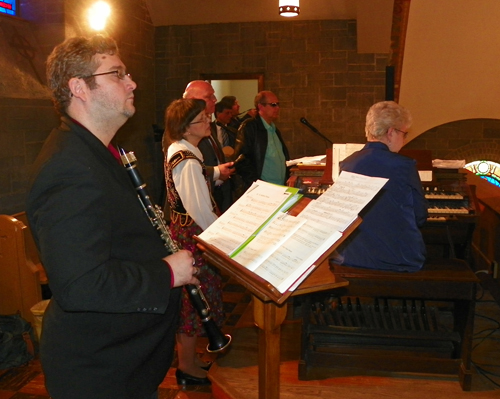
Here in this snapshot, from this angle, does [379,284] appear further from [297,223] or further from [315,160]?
[315,160]

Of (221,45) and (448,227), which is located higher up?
(221,45)

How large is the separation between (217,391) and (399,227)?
128 centimetres

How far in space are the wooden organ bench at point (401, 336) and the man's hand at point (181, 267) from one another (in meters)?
1.36

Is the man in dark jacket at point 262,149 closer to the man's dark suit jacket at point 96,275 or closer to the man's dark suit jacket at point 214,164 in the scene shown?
the man's dark suit jacket at point 214,164

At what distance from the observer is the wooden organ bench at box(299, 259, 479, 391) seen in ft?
8.91

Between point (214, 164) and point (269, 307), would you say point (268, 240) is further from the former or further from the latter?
point (214, 164)

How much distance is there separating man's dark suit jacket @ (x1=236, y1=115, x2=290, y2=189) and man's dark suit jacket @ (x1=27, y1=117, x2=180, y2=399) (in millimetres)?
3572

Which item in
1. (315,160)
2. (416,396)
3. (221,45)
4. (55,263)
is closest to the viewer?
(55,263)

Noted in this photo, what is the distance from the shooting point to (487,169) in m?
8.42

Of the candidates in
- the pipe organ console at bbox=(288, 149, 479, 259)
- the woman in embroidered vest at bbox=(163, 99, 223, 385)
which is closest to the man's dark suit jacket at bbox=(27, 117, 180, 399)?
the woman in embroidered vest at bbox=(163, 99, 223, 385)

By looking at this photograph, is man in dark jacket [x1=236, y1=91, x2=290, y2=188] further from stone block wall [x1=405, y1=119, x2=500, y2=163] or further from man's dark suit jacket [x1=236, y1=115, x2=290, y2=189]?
stone block wall [x1=405, y1=119, x2=500, y2=163]

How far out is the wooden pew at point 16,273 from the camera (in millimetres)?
3562

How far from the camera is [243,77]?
27.2 feet

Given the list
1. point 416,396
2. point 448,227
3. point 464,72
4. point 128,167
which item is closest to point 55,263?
point 128,167
